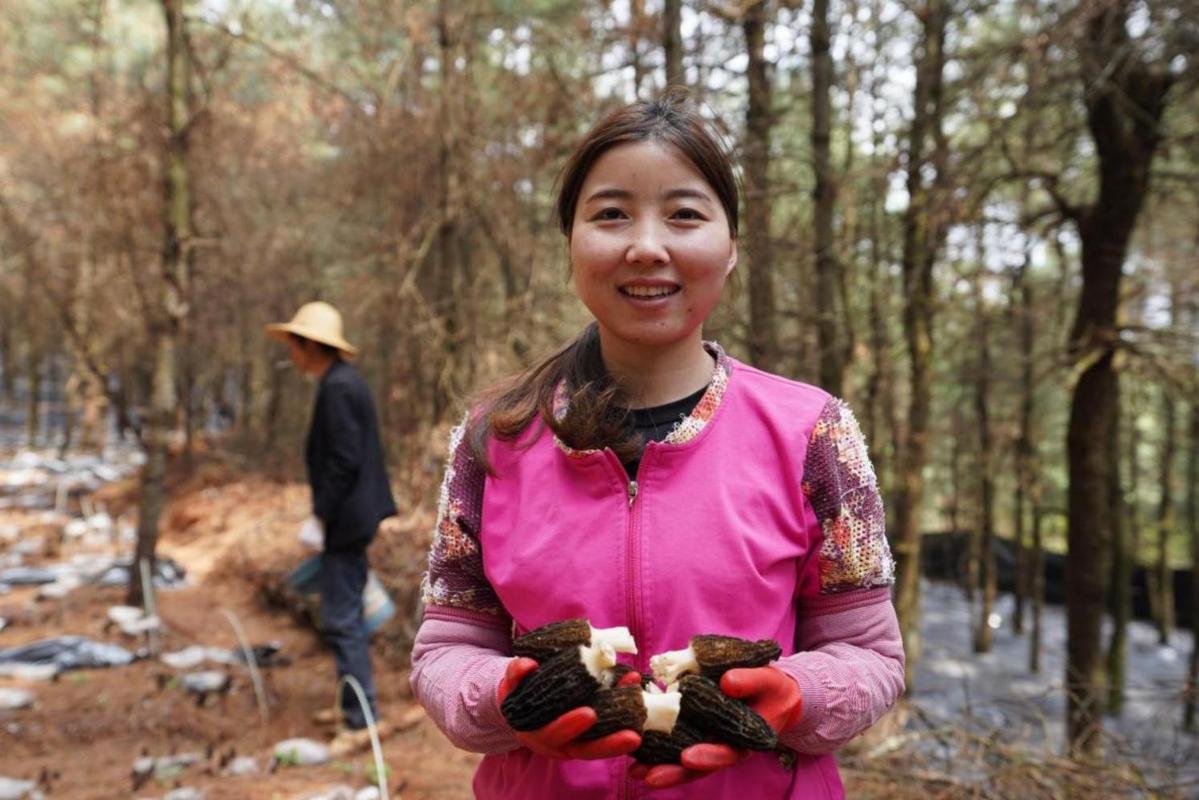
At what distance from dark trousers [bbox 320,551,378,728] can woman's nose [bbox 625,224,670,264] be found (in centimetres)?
432

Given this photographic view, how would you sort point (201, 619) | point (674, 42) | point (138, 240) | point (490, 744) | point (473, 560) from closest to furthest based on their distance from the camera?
point (490, 744), point (473, 560), point (674, 42), point (201, 619), point (138, 240)

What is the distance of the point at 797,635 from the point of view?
58.6 inches

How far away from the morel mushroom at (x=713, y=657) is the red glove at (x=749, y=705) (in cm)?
A: 3

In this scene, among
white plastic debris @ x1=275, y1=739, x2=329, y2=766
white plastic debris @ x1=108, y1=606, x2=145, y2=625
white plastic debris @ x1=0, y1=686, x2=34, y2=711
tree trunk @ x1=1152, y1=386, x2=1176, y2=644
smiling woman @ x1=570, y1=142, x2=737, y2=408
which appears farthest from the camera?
tree trunk @ x1=1152, y1=386, x2=1176, y2=644

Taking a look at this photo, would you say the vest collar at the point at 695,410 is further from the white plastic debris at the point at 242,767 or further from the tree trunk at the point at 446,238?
the tree trunk at the point at 446,238

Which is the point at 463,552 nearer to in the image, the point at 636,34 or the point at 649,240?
the point at 649,240

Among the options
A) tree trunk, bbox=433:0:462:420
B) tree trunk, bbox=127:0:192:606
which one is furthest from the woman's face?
tree trunk, bbox=127:0:192:606

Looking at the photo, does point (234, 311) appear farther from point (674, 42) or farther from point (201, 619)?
point (674, 42)

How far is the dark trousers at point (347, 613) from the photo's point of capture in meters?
5.15

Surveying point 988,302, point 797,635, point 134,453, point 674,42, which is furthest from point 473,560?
point 134,453

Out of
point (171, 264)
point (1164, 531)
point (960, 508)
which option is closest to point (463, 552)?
point (171, 264)

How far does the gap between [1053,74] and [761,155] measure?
2.10 m

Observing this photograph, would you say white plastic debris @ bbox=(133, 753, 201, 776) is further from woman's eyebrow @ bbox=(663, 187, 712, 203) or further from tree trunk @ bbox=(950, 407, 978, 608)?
tree trunk @ bbox=(950, 407, 978, 608)

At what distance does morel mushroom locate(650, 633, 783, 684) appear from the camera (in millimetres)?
1217
